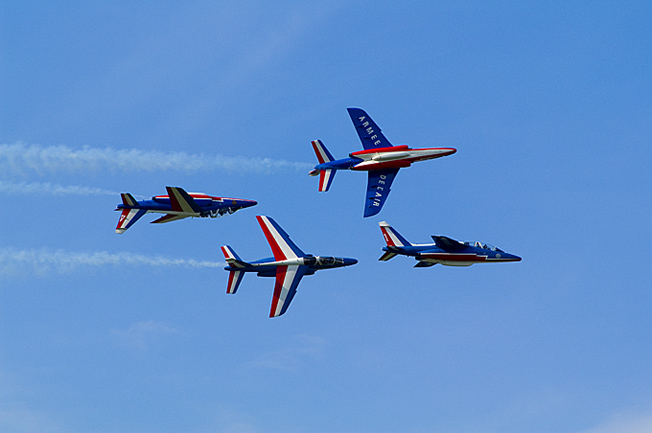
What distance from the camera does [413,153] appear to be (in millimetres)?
104438

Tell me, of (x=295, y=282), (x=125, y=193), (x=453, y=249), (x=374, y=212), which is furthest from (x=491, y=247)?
(x=125, y=193)

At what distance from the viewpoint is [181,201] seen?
3959 inches

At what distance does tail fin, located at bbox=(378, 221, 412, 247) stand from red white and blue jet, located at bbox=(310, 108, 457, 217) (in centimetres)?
342

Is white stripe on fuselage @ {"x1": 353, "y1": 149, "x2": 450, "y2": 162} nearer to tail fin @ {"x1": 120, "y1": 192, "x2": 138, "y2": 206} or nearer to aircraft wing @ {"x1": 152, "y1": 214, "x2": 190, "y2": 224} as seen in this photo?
aircraft wing @ {"x1": 152, "y1": 214, "x2": 190, "y2": 224}

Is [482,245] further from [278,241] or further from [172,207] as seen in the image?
[172,207]

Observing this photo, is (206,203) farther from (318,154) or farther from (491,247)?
(491,247)

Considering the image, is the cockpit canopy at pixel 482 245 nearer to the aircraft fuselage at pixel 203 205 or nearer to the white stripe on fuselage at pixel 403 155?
the white stripe on fuselage at pixel 403 155

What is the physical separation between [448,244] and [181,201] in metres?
29.5

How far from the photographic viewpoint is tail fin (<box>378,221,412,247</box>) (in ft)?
323

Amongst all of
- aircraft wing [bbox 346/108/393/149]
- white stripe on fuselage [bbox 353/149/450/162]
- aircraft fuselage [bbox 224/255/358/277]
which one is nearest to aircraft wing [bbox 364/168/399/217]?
white stripe on fuselage [bbox 353/149/450/162]

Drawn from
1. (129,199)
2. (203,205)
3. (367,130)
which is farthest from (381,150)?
(129,199)

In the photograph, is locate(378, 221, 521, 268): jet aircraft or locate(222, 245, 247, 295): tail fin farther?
locate(378, 221, 521, 268): jet aircraft

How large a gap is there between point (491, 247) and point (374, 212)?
13.3m

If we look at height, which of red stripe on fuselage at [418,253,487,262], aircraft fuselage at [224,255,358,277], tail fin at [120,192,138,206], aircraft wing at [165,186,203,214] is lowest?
aircraft fuselage at [224,255,358,277]
